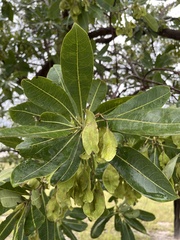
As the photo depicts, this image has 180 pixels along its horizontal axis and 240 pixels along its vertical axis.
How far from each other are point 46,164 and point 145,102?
0.63 ft

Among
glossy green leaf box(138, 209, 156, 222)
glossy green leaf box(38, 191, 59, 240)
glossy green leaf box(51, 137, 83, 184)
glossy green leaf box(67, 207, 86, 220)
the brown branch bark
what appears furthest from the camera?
the brown branch bark

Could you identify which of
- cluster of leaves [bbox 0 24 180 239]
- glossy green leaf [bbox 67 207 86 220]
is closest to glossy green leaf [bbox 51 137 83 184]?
cluster of leaves [bbox 0 24 180 239]

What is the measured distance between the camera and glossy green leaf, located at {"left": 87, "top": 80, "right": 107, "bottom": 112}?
0.71 metres

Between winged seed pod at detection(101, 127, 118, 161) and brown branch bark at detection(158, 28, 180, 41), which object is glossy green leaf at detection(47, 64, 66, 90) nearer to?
winged seed pod at detection(101, 127, 118, 161)

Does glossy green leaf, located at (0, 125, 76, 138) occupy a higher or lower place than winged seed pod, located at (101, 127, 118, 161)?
higher

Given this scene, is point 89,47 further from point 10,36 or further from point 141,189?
point 10,36

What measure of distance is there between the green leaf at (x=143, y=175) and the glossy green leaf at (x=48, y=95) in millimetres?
118

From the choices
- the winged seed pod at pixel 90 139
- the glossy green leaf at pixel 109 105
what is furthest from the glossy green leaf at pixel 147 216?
the winged seed pod at pixel 90 139

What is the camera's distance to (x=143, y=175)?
62 cm

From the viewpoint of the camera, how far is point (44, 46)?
7.91 feet

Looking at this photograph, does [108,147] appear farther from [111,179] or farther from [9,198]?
[9,198]

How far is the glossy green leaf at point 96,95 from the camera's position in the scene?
28.1 inches

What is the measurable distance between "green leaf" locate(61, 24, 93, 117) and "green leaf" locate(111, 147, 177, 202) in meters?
0.11

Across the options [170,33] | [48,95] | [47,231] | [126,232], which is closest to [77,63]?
[48,95]
